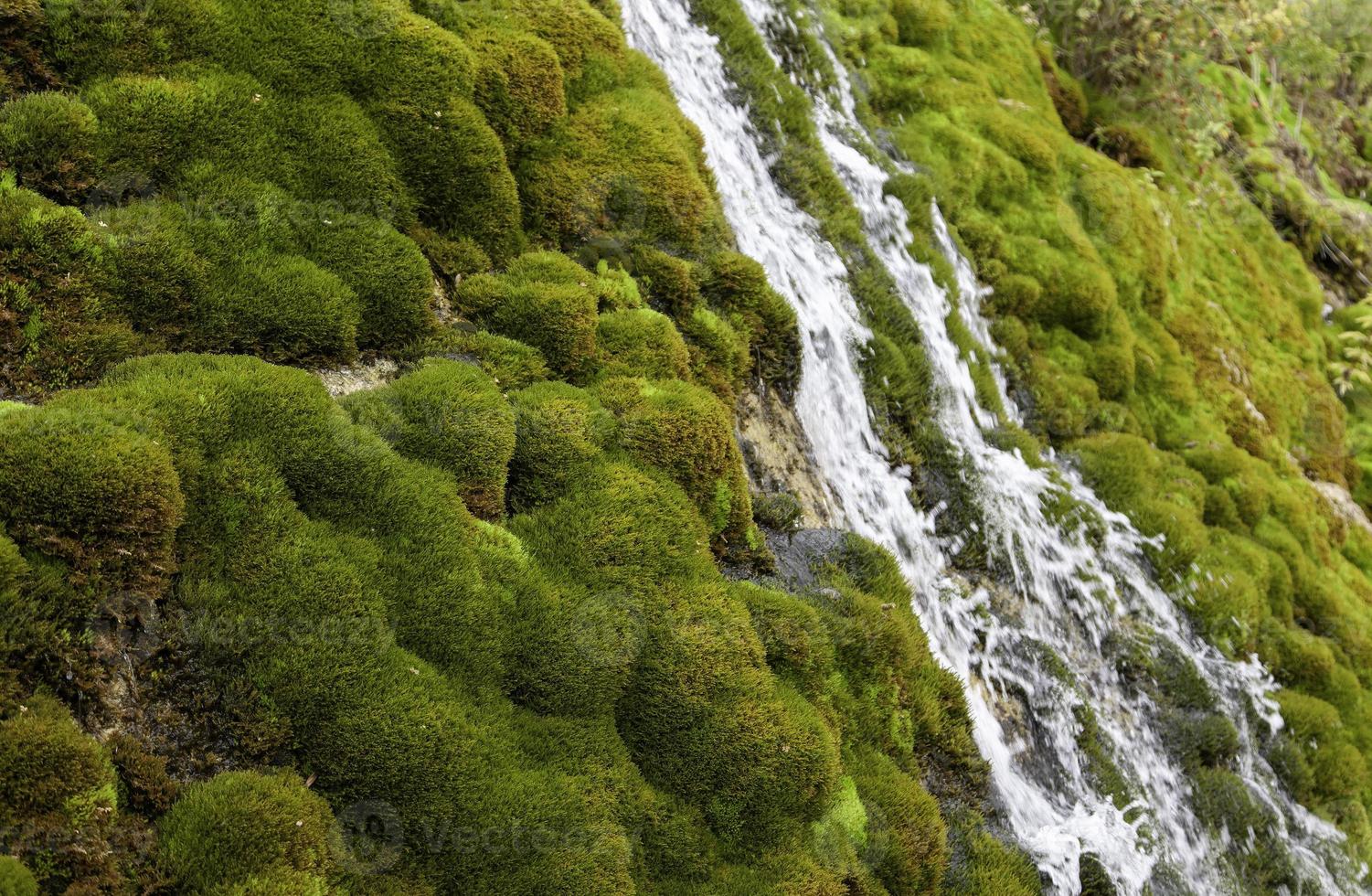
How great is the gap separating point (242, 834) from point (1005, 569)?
9547 mm

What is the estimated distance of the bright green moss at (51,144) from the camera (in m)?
6.79

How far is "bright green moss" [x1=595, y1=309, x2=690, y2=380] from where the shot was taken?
9.08m

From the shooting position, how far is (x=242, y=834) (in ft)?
16.5

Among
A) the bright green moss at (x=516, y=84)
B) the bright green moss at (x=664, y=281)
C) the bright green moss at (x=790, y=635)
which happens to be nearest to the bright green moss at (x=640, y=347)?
the bright green moss at (x=664, y=281)

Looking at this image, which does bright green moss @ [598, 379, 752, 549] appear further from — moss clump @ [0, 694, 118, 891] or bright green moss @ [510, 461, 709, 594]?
moss clump @ [0, 694, 118, 891]

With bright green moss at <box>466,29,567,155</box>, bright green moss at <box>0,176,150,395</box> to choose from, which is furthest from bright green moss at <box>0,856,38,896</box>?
bright green moss at <box>466,29,567,155</box>

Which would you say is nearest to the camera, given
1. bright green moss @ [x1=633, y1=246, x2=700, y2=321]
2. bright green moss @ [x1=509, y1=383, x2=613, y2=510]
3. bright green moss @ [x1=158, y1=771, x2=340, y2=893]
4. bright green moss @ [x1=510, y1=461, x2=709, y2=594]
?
bright green moss @ [x1=158, y1=771, x2=340, y2=893]

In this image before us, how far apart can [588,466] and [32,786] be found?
14.0 feet

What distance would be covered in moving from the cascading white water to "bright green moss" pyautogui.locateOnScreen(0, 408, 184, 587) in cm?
699

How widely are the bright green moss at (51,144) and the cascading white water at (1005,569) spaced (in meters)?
6.84

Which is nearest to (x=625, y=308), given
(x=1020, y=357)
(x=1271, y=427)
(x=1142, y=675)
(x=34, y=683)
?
(x=34, y=683)

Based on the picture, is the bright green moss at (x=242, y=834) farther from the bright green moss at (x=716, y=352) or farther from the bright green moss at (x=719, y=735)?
the bright green moss at (x=716, y=352)

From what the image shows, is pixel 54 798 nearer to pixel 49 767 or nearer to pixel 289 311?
pixel 49 767

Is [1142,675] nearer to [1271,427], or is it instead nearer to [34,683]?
[1271,427]
